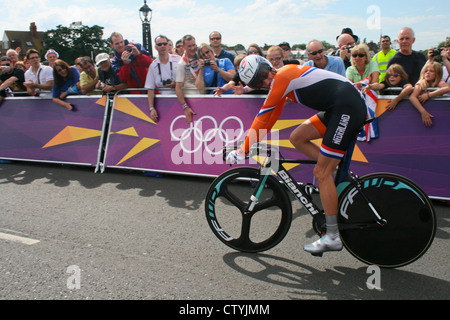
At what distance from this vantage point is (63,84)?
7.34 m

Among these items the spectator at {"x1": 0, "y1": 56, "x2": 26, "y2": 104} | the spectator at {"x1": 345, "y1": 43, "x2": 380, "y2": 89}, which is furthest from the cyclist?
the spectator at {"x1": 0, "y1": 56, "x2": 26, "y2": 104}

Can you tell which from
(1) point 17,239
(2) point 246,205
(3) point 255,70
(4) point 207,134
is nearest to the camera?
(3) point 255,70

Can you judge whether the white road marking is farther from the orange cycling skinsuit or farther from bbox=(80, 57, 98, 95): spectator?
bbox=(80, 57, 98, 95): spectator

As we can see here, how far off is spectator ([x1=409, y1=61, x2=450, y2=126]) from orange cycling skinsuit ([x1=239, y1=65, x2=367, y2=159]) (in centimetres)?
206

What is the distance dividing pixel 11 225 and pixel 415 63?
6.41 meters

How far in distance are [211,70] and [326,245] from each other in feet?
12.9

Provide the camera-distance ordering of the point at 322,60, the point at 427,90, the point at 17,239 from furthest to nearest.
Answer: the point at 322,60 → the point at 427,90 → the point at 17,239

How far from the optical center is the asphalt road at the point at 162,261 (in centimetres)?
295

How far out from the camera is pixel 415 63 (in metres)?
5.86

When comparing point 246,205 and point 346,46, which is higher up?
point 346,46

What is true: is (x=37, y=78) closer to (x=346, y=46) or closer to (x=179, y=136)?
(x=179, y=136)

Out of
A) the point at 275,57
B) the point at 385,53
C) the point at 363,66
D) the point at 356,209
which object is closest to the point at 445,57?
the point at 385,53

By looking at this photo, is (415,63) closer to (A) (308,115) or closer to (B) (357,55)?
(B) (357,55)

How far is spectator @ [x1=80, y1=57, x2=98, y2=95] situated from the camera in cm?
708
